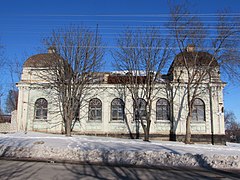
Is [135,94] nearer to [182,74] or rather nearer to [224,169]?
[182,74]

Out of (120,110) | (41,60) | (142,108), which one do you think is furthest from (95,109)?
(41,60)

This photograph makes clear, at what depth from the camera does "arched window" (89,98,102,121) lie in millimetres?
26375

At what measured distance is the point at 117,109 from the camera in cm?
2641

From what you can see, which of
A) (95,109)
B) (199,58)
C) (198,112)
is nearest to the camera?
(199,58)

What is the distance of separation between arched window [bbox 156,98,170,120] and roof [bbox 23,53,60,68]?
11.7m

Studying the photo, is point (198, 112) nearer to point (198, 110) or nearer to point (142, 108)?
point (198, 110)

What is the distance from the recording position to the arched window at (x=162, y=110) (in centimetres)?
2592

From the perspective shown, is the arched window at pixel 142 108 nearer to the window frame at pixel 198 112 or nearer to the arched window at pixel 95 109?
the arched window at pixel 95 109

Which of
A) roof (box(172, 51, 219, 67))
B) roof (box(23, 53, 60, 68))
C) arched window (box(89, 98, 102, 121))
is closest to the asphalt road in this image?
roof (box(172, 51, 219, 67))

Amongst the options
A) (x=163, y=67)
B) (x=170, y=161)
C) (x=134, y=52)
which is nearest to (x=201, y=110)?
(x=163, y=67)

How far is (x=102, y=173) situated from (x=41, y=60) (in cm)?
1840

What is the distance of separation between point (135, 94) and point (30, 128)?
40.2 ft

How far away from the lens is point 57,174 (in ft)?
29.2

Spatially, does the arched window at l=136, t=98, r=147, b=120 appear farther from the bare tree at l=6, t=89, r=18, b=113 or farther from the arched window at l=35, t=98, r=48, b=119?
the bare tree at l=6, t=89, r=18, b=113
